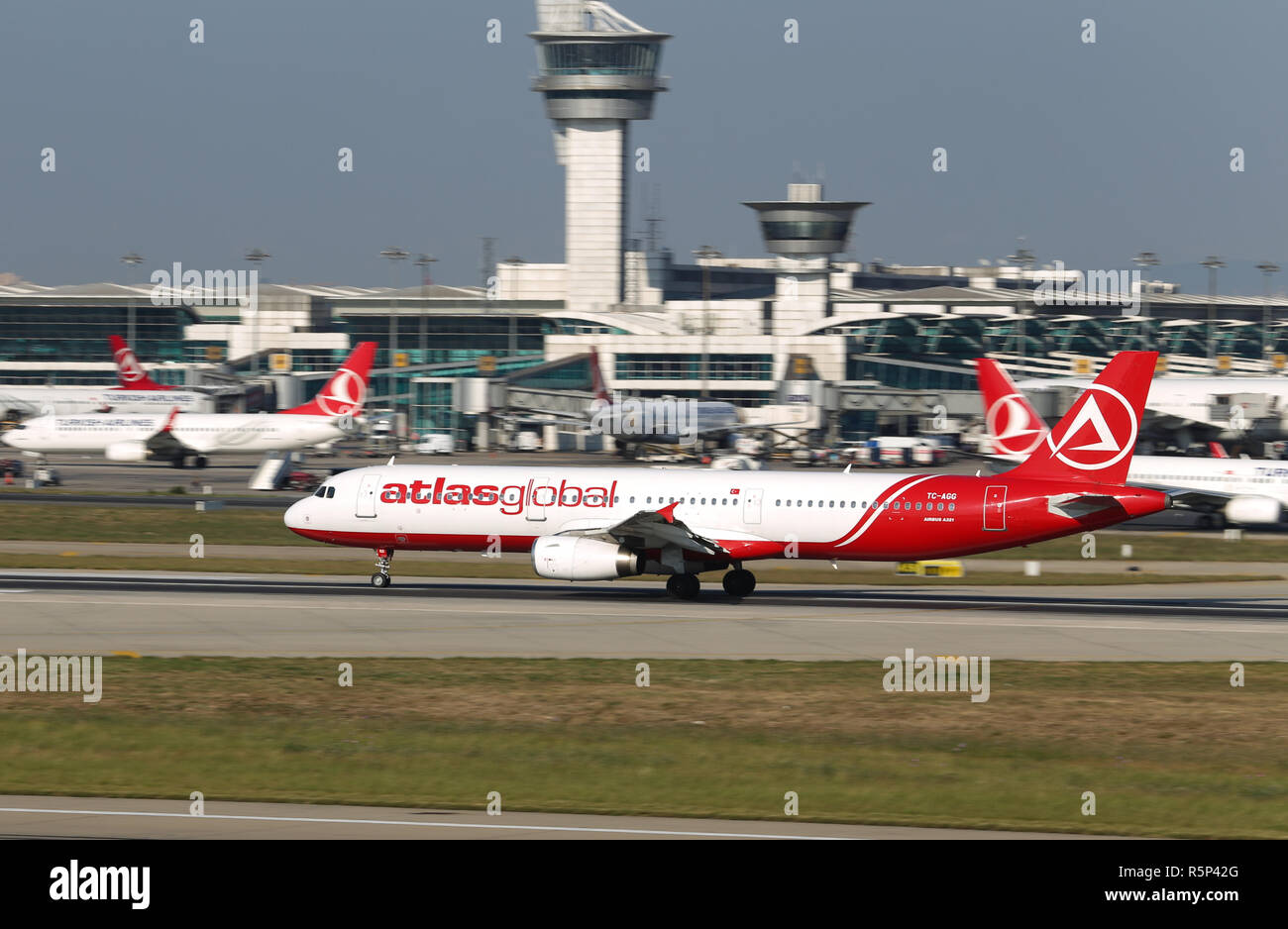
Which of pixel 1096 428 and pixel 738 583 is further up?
pixel 1096 428

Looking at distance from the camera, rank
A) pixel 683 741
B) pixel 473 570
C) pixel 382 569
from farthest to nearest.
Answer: pixel 473 570 < pixel 382 569 < pixel 683 741

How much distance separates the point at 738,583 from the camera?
44.9 metres

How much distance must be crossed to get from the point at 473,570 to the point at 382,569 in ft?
23.5

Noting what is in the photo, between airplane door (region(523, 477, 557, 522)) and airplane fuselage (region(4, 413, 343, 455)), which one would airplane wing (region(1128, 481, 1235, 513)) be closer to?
airplane door (region(523, 477, 557, 522))

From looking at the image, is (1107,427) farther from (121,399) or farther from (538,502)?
(121,399)

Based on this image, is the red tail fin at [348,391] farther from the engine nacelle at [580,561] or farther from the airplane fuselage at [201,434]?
the engine nacelle at [580,561]

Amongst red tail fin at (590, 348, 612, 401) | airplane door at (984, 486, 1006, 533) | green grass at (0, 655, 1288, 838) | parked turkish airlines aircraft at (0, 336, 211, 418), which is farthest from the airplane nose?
red tail fin at (590, 348, 612, 401)

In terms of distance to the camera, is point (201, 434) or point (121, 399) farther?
point (121, 399)

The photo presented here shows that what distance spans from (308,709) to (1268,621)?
28684 millimetres

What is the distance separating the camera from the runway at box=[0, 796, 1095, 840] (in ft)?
59.8

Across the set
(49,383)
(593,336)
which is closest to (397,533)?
(593,336)

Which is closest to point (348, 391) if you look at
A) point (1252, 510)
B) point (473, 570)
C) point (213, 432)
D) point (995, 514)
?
point (213, 432)

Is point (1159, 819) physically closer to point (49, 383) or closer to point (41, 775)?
point (41, 775)

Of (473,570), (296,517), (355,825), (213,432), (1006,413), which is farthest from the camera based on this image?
(213,432)
